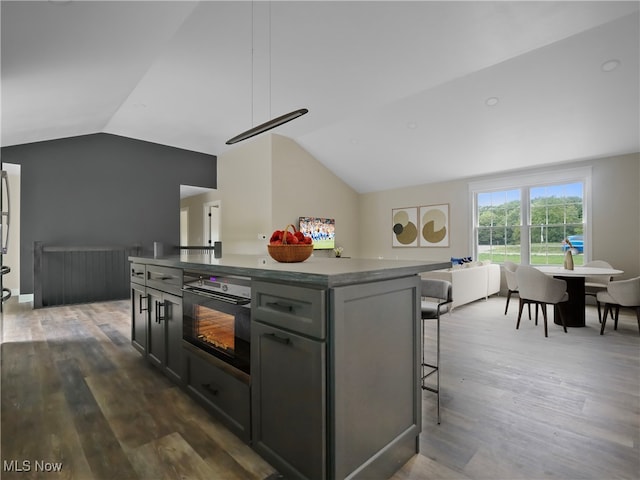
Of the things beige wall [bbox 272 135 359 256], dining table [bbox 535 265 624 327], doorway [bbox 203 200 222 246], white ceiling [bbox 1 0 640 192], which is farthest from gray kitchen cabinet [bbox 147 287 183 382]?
doorway [bbox 203 200 222 246]

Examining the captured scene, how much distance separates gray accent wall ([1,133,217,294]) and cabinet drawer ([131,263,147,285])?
4.38 metres

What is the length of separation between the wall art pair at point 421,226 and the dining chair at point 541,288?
3636mm

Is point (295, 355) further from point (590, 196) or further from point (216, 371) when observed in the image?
point (590, 196)

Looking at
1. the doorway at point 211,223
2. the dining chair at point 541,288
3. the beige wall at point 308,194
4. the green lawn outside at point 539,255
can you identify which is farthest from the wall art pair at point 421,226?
the doorway at point 211,223

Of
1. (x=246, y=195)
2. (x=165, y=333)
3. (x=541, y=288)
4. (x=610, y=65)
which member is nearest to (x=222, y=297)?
(x=165, y=333)

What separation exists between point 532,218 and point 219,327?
22.6 ft

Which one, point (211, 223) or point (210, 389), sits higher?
point (211, 223)

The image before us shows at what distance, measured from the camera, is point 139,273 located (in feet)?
9.12

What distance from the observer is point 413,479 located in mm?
1446

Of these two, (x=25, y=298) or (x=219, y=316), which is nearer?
(x=219, y=316)

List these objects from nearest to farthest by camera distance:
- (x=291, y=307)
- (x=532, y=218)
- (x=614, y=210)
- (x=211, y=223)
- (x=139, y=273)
Result: (x=291, y=307) → (x=139, y=273) → (x=614, y=210) → (x=532, y=218) → (x=211, y=223)

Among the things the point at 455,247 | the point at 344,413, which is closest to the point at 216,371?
the point at 344,413

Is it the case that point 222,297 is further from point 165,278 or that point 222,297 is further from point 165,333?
point 165,333

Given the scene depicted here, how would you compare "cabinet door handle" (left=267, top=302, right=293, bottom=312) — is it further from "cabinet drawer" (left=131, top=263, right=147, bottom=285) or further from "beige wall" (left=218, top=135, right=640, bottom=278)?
"beige wall" (left=218, top=135, right=640, bottom=278)
